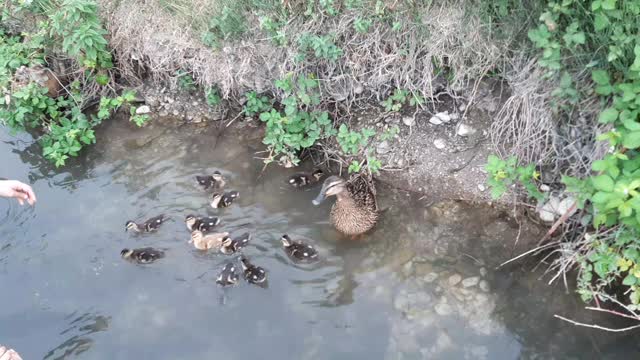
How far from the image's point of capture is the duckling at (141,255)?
4.78 metres

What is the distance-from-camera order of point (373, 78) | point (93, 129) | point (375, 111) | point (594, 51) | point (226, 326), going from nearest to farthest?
point (594, 51) → point (226, 326) → point (373, 78) → point (375, 111) → point (93, 129)

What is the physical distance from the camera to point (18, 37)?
20.4 ft

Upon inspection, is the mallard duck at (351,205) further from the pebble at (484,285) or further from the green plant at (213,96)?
the green plant at (213,96)

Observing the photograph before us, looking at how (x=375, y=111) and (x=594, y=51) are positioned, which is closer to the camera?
(x=594, y=51)

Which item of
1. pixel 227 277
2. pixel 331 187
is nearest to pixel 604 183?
pixel 331 187

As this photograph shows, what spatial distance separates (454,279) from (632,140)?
170 cm

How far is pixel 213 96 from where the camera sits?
5645 millimetres

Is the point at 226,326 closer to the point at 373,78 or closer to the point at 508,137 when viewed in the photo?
the point at 373,78

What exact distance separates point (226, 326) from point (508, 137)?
8.77ft

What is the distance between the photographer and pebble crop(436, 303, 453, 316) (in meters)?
4.25

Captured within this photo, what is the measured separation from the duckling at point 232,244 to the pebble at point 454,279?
1.73 m

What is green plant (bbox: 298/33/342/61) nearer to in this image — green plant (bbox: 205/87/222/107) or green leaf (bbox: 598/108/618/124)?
green plant (bbox: 205/87/222/107)

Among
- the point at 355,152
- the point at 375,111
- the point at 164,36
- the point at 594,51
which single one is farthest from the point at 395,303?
the point at 164,36

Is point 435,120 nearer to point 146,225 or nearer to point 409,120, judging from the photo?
point 409,120
